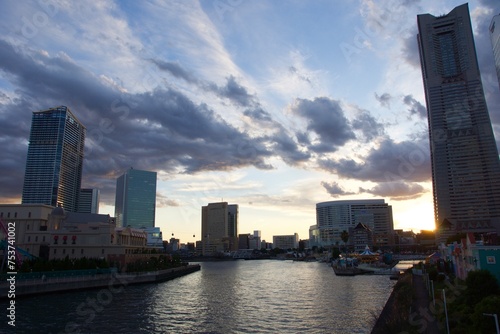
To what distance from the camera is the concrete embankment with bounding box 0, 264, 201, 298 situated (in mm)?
55453

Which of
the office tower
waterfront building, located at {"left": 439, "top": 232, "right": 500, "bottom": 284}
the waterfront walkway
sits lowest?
the waterfront walkway

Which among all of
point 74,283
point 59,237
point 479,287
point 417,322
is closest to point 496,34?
point 479,287

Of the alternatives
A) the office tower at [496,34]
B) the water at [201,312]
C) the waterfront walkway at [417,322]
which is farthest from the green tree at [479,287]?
the office tower at [496,34]

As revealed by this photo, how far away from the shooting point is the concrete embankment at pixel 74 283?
55.5m

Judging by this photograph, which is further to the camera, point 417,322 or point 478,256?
point 478,256

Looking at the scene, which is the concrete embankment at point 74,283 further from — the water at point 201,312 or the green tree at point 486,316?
the green tree at point 486,316

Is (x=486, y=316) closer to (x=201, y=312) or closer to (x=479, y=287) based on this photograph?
(x=479, y=287)

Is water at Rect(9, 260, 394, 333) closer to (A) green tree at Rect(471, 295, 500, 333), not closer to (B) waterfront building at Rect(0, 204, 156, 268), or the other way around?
(A) green tree at Rect(471, 295, 500, 333)

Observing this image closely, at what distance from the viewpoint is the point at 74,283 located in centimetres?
6656

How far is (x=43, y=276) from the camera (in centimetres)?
6150

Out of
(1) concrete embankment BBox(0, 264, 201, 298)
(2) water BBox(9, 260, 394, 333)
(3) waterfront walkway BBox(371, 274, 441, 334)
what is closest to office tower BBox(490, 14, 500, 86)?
(2) water BBox(9, 260, 394, 333)

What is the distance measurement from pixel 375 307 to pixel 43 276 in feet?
175

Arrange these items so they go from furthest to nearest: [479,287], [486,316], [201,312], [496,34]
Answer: [496,34], [201,312], [479,287], [486,316]

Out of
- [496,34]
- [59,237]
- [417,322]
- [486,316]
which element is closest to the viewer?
[486,316]
